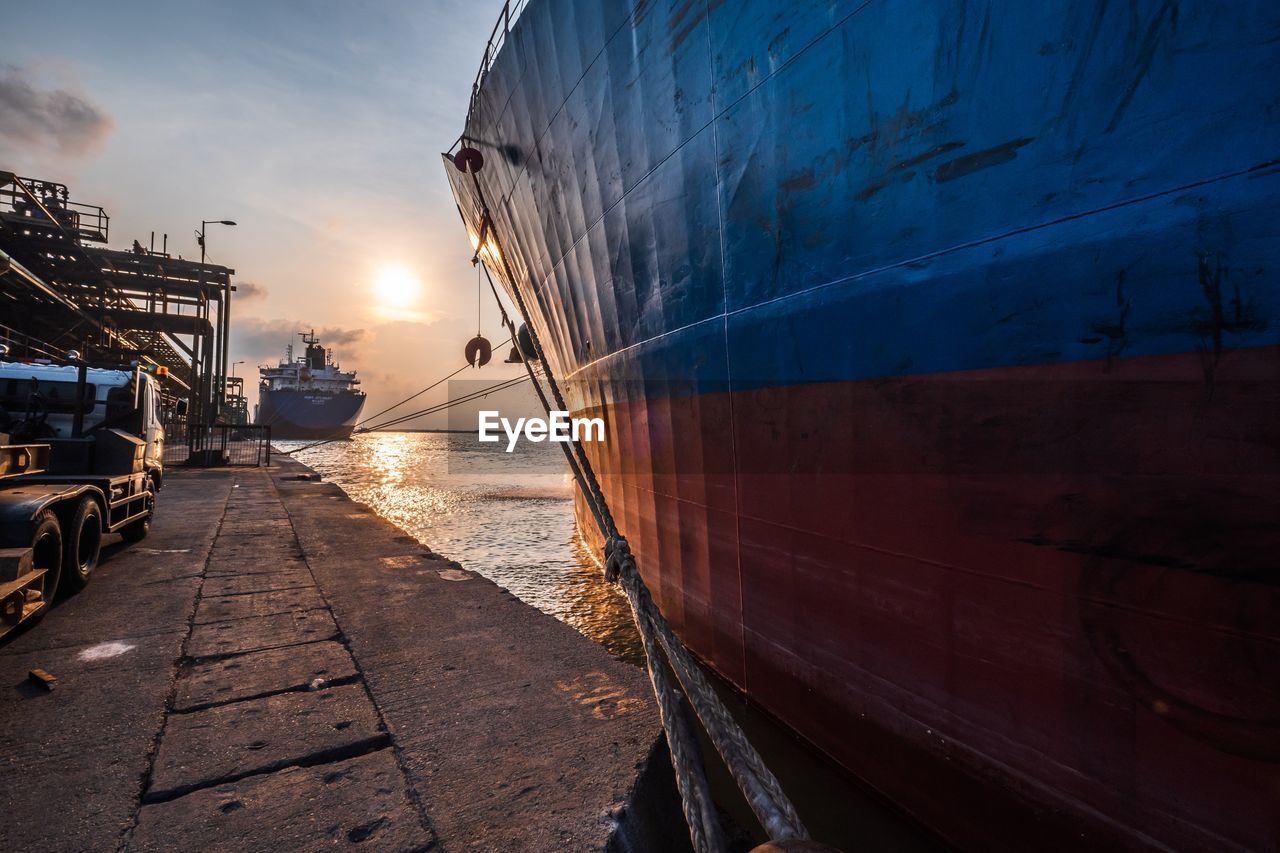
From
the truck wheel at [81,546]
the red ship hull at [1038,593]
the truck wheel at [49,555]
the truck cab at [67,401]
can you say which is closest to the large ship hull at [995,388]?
the red ship hull at [1038,593]

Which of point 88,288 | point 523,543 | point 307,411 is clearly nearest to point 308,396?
point 307,411

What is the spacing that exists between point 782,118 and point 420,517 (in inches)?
691

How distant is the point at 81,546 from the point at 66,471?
5.12ft

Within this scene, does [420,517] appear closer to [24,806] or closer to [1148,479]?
[24,806]

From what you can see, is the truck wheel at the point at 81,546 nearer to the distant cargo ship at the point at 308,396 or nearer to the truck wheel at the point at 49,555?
the truck wheel at the point at 49,555

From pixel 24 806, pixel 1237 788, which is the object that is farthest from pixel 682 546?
pixel 24 806

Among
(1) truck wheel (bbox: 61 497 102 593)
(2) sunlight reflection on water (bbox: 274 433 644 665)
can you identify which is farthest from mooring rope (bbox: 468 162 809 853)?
(1) truck wheel (bbox: 61 497 102 593)

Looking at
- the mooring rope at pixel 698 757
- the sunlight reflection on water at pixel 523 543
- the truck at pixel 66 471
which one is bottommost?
the sunlight reflection on water at pixel 523 543

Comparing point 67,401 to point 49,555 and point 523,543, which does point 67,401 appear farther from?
point 523,543

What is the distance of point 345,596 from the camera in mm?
5379

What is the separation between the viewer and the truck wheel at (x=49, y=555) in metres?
4.42

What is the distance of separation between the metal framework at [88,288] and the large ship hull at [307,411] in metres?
45.0

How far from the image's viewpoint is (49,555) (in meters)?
4.67

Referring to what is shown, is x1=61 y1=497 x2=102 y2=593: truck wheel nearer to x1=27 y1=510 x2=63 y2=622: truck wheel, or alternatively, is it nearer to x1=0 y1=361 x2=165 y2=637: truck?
x1=0 y1=361 x2=165 y2=637: truck
